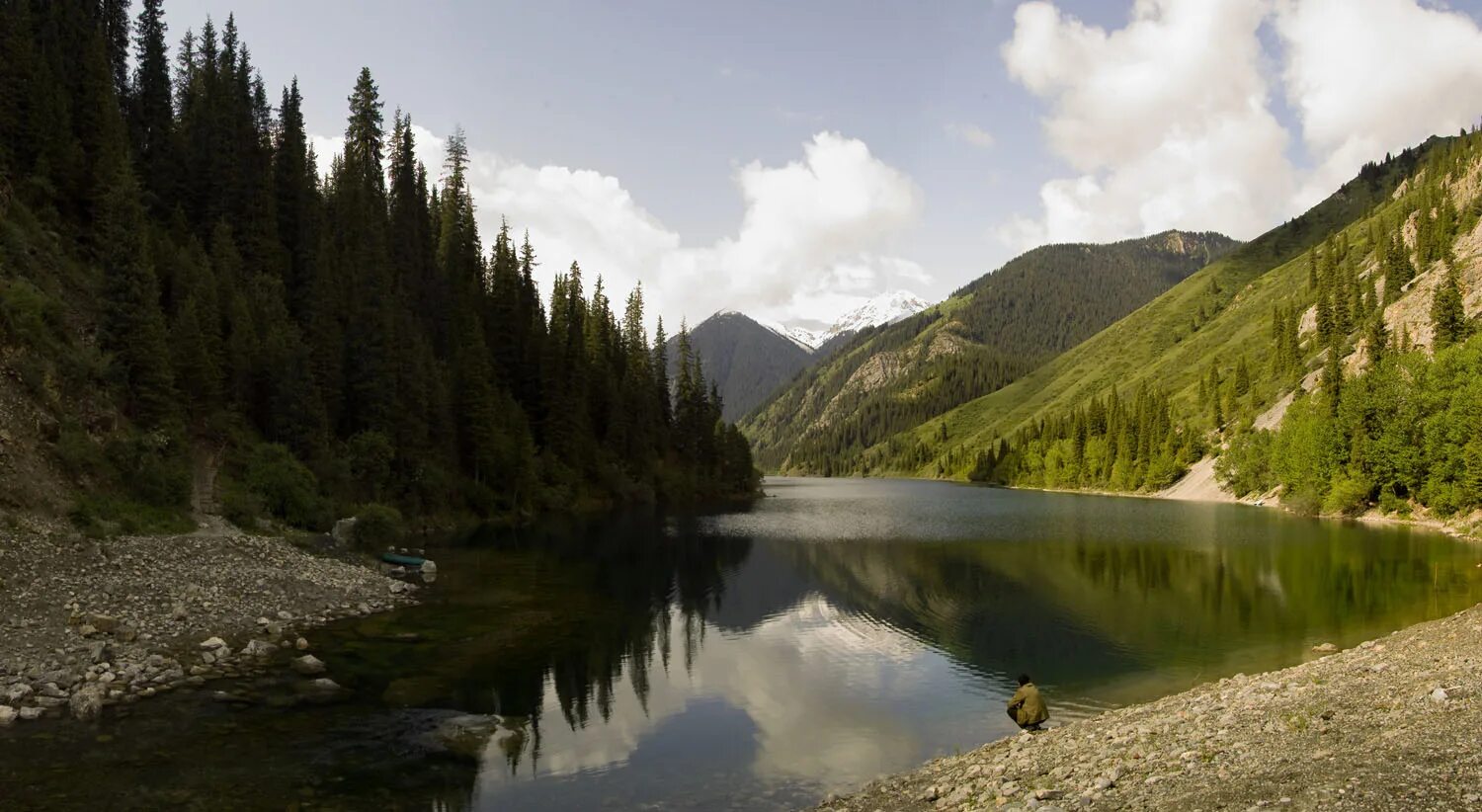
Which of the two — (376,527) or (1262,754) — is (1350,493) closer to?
(1262,754)

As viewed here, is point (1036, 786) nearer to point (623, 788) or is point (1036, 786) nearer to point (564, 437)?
point (623, 788)

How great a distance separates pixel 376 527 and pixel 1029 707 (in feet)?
157

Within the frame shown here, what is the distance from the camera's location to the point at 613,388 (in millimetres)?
122250

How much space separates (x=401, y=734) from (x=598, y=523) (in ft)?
223

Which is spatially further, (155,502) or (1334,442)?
(1334,442)

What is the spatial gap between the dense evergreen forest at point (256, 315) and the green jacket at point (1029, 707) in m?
41.0

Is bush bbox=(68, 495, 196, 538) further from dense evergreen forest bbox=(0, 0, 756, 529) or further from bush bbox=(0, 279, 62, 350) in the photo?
bush bbox=(0, 279, 62, 350)

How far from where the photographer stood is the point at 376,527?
2232 inches

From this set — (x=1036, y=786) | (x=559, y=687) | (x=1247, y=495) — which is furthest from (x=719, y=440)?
(x=1036, y=786)

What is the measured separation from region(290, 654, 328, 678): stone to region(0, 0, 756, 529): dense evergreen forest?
54.7 feet

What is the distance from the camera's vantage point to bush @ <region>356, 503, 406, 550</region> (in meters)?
55.8

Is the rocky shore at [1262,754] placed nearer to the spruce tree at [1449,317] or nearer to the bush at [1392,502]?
the bush at [1392,502]

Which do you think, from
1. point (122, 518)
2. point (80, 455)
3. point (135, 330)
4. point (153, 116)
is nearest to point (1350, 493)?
point (122, 518)

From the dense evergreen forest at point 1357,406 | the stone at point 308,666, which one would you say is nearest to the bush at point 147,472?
the stone at point 308,666
